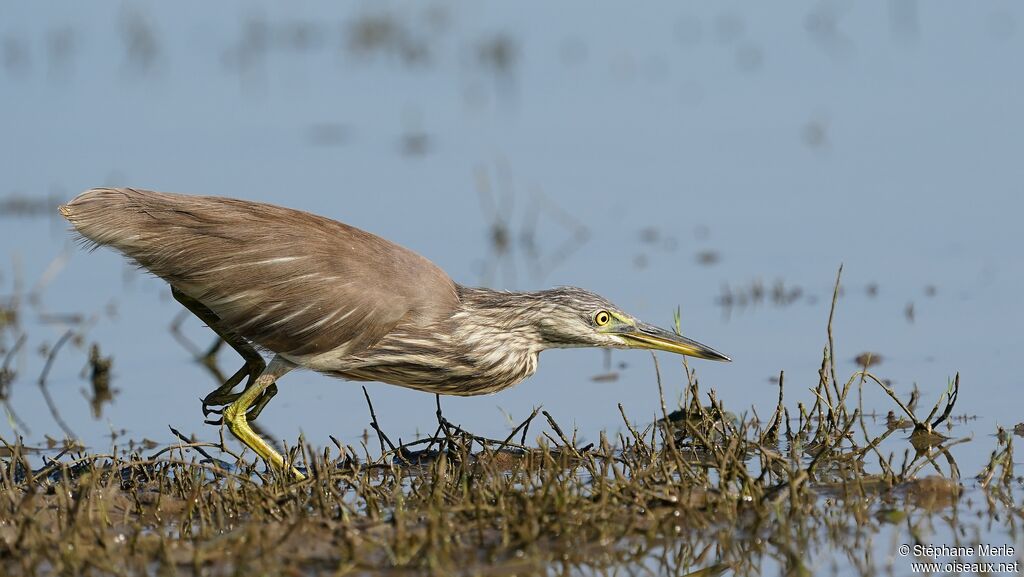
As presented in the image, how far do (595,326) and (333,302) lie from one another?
4.08 ft

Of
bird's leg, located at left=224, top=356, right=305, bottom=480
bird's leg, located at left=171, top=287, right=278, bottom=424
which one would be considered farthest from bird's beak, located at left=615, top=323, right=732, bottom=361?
bird's leg, located at left=171, top=287, right=278, bottom=424

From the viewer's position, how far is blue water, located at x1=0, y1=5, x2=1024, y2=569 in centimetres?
948

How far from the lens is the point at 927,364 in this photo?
9.19m

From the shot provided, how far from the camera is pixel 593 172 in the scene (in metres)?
14.2

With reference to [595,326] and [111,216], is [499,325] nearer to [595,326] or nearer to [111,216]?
[595,326]

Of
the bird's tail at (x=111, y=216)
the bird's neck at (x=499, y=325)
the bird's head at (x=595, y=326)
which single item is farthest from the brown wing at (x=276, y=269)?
the bird's head at (x=595, y=326)

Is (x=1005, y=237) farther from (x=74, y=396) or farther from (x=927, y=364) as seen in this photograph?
(x=74, y=396)

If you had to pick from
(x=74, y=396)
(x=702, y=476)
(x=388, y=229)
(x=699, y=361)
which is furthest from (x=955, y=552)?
(x=388, y=229)

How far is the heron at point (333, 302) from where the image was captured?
300 inches

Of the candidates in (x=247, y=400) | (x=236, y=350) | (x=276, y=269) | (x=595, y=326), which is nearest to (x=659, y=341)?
(x=595, y=326)

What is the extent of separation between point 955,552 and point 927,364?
348 cm

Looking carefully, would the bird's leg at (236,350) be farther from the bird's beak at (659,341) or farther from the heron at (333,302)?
the bird's beak at (659,341)

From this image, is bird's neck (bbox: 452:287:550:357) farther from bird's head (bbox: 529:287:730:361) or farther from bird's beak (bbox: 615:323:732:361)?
bird's beak (bbox: 615:323:732:361)

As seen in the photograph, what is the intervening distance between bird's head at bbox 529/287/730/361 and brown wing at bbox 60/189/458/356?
0.45m
